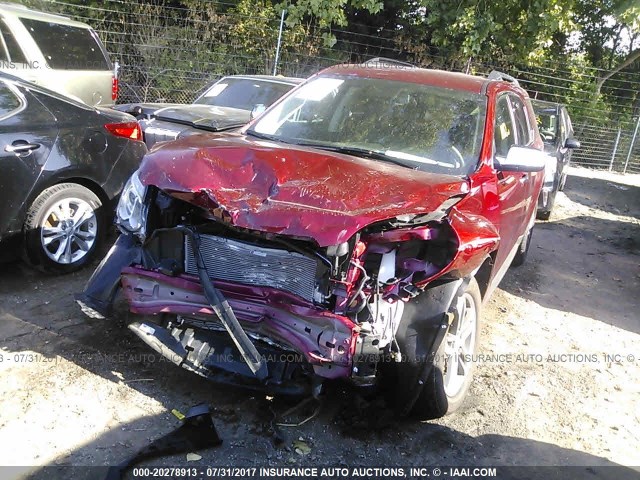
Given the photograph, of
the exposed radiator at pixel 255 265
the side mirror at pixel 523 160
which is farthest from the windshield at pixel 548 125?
the exposed radiator at pixel 255 265

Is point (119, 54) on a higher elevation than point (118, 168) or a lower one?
higher

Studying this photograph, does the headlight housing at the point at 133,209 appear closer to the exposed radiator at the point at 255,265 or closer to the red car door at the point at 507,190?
the exposed radiator at the point at 255,265

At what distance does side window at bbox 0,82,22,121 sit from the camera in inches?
168

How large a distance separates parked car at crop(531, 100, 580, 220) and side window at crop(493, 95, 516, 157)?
367cm

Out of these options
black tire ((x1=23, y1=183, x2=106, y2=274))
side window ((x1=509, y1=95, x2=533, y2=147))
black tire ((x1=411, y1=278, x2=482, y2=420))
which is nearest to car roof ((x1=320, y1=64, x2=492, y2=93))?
side window ((x1=509, y1=95, x2=533, y2=147))

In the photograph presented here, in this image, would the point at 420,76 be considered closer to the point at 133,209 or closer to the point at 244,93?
the point at 133,209

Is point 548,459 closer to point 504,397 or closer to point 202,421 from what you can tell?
point 504,397

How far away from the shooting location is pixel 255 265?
10.1ft

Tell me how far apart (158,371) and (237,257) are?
39.2 inches

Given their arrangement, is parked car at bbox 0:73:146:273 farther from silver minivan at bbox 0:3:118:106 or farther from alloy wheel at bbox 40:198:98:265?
silver minivan at bbox 0:3:118:106

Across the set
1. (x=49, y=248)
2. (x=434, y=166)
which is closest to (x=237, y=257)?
(x=434, y=166)

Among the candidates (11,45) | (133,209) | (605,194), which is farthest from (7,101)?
(605,194)

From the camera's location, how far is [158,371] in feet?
11.6

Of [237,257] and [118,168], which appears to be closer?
[237,257]
